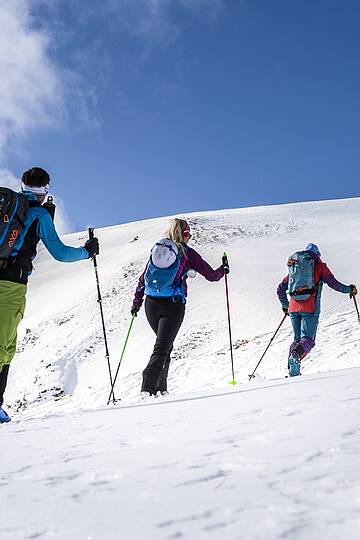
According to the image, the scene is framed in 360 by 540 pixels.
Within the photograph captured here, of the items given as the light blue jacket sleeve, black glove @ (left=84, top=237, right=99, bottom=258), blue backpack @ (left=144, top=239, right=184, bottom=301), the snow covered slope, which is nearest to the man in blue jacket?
the light blue jacket sleeve

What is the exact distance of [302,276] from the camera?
295 inches

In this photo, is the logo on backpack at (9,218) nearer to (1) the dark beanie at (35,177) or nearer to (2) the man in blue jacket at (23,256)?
(2) the man in blue jacket at (23,256)

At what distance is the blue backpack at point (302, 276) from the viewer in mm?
7418

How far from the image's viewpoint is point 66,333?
15.8m

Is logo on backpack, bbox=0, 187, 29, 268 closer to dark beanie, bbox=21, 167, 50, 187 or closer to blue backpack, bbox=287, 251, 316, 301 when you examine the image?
dark beanie, bbox=21, 167, 50, 187

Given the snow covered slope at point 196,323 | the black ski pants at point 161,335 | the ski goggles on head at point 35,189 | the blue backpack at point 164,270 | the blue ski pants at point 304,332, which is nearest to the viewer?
the ski goggles on head at point 35,189

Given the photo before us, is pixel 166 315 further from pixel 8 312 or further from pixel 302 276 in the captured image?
pixel 302 276

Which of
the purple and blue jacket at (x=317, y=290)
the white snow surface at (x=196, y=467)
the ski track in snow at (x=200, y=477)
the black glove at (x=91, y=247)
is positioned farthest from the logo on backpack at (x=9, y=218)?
the purple and blue jacket at (x=317, y=290)

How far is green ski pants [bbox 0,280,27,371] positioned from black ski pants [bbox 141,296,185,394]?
69.6 inches

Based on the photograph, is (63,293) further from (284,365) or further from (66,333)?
(284,365)

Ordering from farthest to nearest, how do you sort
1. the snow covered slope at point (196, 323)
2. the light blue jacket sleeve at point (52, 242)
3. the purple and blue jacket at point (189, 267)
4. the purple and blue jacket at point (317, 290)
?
the snow covered slope at point (196, 323)
the purple and blue jacket at point (317, 290)
the purple and blue jacket at point (189, 267)
the light blue jacket sleeve at point (52, 242)

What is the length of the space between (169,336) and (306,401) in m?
2.82

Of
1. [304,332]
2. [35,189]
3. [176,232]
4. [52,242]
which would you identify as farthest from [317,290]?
[35,189]

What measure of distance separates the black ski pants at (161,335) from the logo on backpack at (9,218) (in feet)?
7.22
